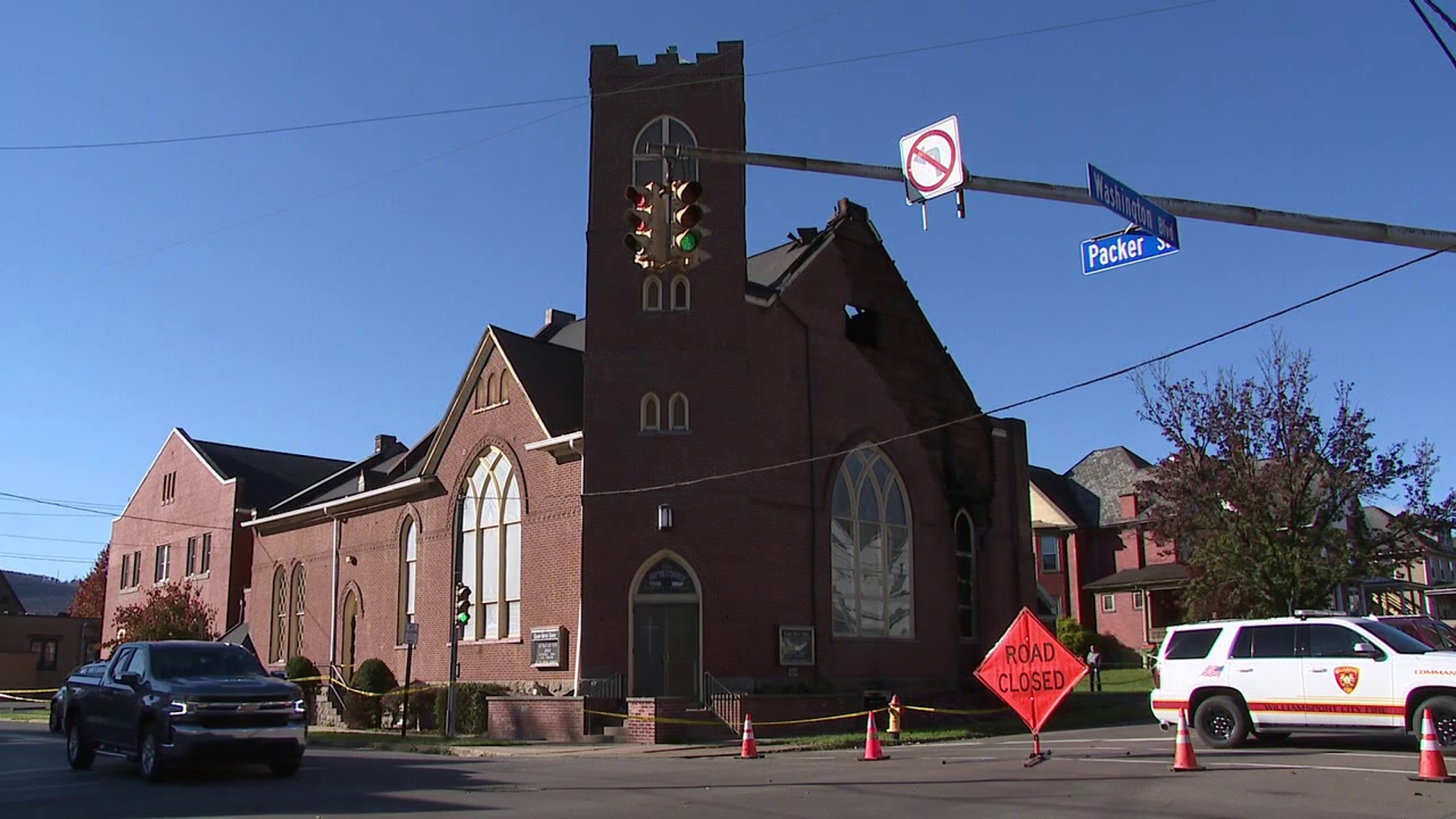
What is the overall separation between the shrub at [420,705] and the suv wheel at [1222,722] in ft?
63.6

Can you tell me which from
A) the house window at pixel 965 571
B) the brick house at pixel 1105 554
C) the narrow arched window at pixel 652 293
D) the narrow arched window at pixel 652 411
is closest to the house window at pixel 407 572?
the narrow arched window at pixel 652 411

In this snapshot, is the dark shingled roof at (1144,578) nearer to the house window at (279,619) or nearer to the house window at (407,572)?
the house window at (407,572)

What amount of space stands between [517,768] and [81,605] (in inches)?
2736

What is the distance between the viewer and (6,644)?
2817 inches

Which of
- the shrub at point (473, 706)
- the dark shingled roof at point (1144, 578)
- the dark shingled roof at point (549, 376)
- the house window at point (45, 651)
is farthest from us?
the house window at point (45, 651)

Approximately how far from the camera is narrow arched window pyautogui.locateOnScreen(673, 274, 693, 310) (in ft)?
96.6

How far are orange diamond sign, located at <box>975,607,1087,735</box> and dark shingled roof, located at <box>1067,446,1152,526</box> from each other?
146ft

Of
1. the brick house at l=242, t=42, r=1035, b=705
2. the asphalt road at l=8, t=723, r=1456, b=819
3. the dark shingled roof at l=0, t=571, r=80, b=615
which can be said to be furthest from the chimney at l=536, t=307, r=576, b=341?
the dark shingled roof at l=0, t=571, r=80, b=615

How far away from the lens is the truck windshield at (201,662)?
633 inches

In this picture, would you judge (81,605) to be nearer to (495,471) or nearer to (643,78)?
(495,471)

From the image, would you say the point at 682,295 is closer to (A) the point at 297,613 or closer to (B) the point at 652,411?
(B) the point at 652,411

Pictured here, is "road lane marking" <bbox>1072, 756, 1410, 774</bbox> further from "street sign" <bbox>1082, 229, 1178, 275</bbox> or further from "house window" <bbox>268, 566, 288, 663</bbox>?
"house window" <bbox>268, 566, 288, 663</bbox>

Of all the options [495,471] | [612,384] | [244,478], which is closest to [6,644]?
[244,478]

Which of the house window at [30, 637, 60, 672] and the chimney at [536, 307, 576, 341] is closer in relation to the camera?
the chimney at [536, 307, 576, 341]
